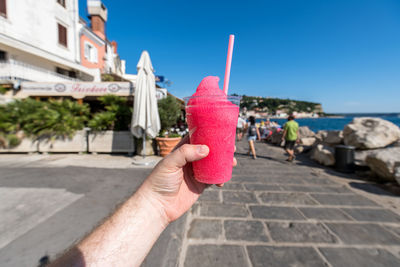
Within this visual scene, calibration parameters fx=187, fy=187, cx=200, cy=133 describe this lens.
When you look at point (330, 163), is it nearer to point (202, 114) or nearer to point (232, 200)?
point (232, 200)

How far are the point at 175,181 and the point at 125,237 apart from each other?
1.46 ft

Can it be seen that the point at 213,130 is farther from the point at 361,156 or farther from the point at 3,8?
the point at 3,8

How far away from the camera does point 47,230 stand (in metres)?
2.24

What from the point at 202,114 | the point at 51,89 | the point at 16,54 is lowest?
the point at 202,114

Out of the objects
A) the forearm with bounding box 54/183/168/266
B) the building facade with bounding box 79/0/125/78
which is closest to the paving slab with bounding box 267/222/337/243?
the forearm with bounding box 54/183/168/266

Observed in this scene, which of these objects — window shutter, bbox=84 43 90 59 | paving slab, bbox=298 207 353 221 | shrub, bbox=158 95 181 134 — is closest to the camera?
paving slab, bbox=298 207 353 221

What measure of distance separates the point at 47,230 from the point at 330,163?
21.8ft

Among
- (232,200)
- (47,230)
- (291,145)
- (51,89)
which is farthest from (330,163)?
(51,89)

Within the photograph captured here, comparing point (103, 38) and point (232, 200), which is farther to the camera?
point (103, 38)

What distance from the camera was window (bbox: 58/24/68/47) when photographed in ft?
47.7

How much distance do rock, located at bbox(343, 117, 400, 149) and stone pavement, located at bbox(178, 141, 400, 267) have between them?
7.83ft

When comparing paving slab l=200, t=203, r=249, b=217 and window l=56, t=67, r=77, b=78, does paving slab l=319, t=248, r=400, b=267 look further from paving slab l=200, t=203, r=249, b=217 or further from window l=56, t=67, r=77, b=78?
window l=56, t=67, r=77, b=78

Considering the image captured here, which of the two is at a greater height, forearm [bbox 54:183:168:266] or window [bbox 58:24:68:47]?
window [bbox 58:24:68:47]

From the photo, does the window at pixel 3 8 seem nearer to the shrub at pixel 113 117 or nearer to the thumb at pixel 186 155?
the shrub at pixel 113 117
